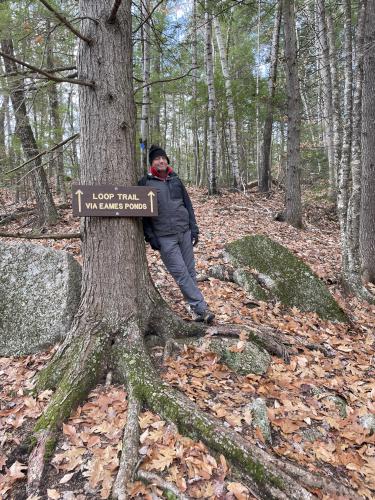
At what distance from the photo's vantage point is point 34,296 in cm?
425

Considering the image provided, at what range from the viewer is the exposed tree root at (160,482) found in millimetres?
2424

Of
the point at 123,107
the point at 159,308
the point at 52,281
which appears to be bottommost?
the point at 159,308

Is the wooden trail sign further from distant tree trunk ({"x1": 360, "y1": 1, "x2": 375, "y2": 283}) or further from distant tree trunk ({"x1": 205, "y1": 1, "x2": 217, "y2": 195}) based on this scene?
distant tree trunk ({"x1": 205, "y1": 1, "x2": 217, "y2": 195})

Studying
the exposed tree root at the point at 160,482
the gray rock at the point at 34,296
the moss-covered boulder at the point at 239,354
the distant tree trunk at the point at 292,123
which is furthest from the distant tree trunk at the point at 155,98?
the exposed tree root at the point at 160,482

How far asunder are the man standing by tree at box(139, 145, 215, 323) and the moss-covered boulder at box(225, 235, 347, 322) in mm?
1869

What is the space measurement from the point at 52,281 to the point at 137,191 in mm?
1668

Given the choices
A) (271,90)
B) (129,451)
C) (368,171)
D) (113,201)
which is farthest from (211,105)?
(129,451)

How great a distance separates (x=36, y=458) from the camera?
8.89 ft

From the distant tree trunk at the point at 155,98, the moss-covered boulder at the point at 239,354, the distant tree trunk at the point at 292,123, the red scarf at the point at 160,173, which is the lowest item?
the moss-covered boulder at the point at 239,354

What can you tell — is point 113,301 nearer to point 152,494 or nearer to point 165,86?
point 152,494

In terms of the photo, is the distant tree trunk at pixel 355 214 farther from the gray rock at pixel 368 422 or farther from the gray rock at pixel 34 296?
the gray rock at pixel 34 296

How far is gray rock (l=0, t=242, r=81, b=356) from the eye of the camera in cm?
410

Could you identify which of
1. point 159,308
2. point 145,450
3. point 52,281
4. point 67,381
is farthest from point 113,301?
point 145,450

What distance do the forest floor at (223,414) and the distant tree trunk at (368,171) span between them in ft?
9.10
